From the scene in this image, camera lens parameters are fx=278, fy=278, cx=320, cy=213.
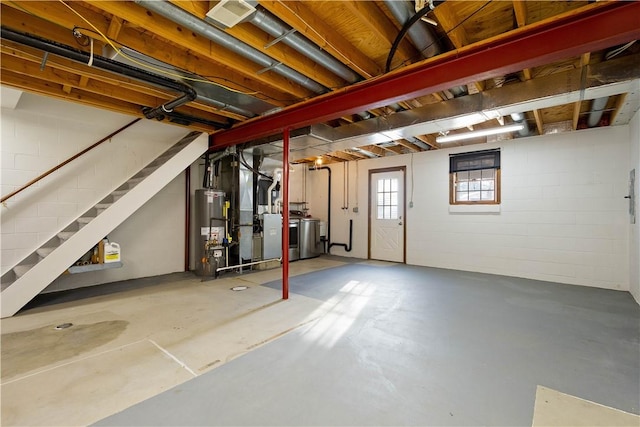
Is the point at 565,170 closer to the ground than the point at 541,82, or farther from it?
closer to the ground

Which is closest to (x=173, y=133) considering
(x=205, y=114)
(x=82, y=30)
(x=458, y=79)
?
(x=205, y=114)

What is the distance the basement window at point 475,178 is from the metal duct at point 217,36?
12.9 feet

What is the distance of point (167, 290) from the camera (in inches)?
159

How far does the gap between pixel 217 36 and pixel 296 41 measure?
0.66 metres

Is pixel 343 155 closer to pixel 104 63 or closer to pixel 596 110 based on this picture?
pixel 596 110

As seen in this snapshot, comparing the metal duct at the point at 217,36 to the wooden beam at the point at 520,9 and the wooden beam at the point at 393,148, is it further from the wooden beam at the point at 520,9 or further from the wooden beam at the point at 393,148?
the wooden beam at the point at 393,148

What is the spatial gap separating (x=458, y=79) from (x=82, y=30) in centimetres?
326

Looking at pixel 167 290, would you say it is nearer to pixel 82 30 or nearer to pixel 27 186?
pixel 27 186

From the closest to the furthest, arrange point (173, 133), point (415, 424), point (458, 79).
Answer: point (415, 424)
point (458, 79)
point (173, 133)

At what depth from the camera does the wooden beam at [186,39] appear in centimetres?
212

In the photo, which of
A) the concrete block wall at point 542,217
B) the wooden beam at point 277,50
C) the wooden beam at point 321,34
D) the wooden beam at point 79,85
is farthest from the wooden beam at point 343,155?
the wooden beam at point 321,34

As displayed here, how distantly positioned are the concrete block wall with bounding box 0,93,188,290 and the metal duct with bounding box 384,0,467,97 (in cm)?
438

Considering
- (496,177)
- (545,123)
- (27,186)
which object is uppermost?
(545,123)

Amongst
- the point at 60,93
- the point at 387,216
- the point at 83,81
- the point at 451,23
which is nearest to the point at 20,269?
the point at 60,93
